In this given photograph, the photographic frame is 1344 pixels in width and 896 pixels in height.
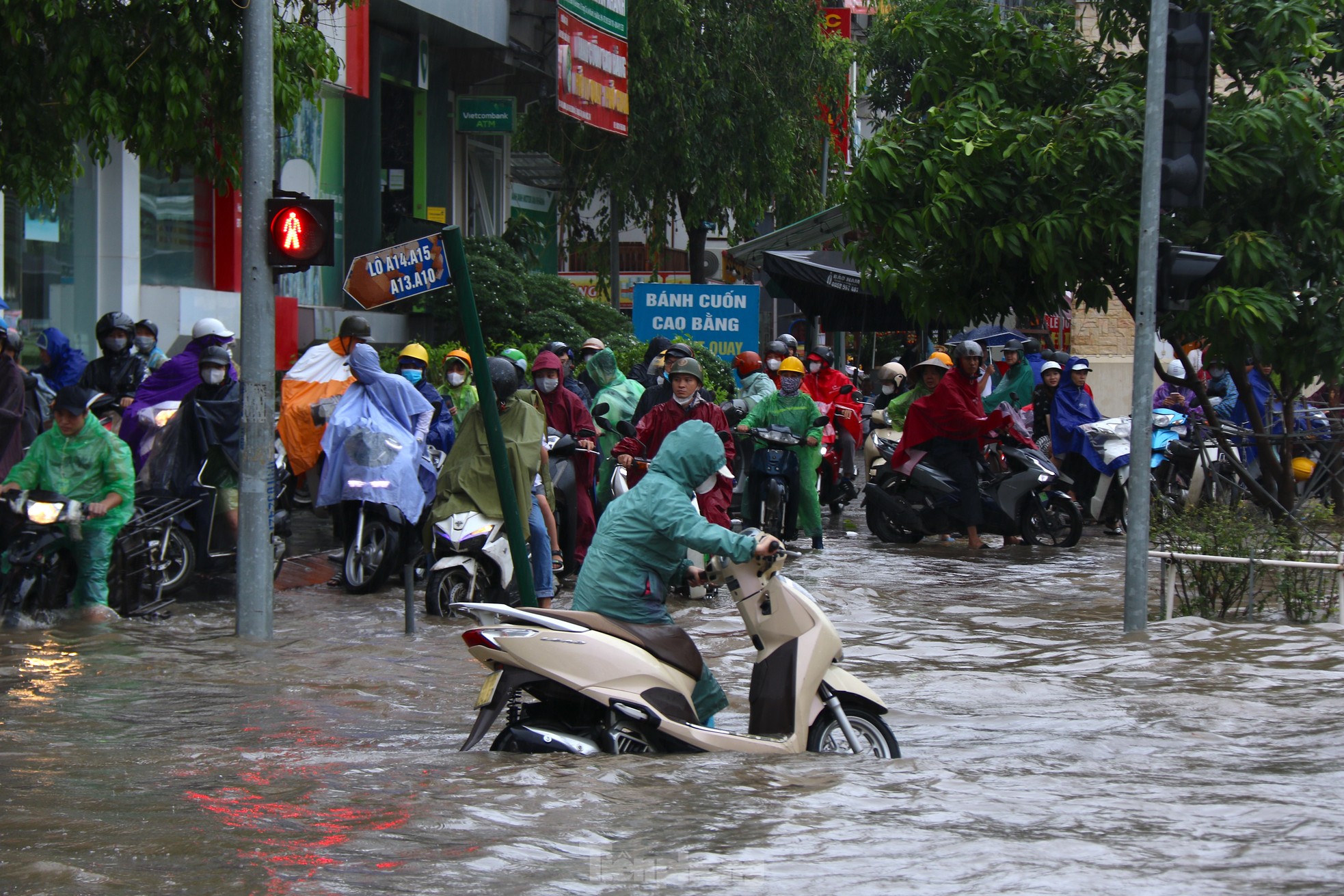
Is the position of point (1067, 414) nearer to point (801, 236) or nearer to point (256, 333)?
point (801, 236)

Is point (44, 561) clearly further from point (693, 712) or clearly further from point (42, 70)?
point (693, 712)

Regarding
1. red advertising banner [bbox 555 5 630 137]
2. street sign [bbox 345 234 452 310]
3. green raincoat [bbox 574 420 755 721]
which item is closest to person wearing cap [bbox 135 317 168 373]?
street sign [bbox 345 234 452 310]

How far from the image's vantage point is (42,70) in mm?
10070

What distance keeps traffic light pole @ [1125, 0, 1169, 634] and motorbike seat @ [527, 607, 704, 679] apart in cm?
394

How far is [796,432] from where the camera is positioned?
44.8ft

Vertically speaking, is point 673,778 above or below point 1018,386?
below

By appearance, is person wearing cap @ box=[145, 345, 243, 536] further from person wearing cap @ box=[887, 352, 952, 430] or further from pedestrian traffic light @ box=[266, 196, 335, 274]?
person wearing cap @ box=[887, 352, 952, 430]

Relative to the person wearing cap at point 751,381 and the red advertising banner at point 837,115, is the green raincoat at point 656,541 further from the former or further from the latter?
the red advertising banner at point 837,115

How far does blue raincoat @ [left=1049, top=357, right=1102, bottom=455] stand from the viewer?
16.1 metres

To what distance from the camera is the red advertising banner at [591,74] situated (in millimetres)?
22141

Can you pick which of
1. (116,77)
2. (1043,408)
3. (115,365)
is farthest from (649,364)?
(116,77)

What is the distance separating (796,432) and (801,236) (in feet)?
25.9

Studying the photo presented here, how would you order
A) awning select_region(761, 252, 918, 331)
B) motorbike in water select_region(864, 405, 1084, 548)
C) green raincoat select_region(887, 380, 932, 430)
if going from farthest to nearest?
awning select_region(761, 252, 918, 331) < green raincoat select_region(887, 380, 932, 430) < motorbike in water select_region(864, 405, 1084, 548)

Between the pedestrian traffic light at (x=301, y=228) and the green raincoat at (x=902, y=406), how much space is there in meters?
7.26
